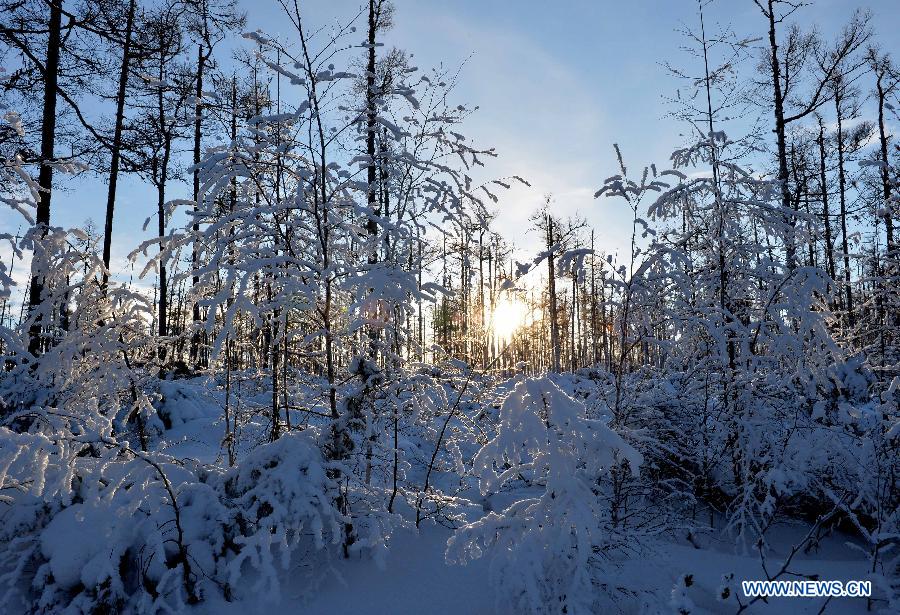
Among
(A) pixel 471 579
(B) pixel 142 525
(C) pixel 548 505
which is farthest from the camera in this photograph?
(A) pixel 471 579

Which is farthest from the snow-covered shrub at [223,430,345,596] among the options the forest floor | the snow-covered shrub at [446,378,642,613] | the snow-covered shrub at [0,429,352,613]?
the snow-covered shrub at [446,378,642,613]

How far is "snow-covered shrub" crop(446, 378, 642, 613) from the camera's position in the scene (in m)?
2.60

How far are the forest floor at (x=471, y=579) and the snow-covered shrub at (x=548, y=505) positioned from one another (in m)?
0.27

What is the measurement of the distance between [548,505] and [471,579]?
110 centimetres

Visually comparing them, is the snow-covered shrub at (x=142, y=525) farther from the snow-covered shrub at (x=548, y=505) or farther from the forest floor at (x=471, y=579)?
the snow-covered shrub at (x=548, y=505)

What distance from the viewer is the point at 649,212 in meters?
4.40

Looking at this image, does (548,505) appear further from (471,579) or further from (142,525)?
(142,525)

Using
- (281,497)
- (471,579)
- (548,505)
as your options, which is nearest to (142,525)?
(281,497)

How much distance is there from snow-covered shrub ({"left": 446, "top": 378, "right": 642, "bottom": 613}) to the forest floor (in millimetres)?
273

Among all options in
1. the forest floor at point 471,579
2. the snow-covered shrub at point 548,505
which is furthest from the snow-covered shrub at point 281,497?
the snow-covered shrub at point 548,505

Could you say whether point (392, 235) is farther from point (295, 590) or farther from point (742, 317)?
point (742, 317)

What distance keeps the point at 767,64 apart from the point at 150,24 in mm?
13492

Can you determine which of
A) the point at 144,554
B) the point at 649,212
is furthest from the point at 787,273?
the point at 144,554

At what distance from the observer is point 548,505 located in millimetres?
2779
